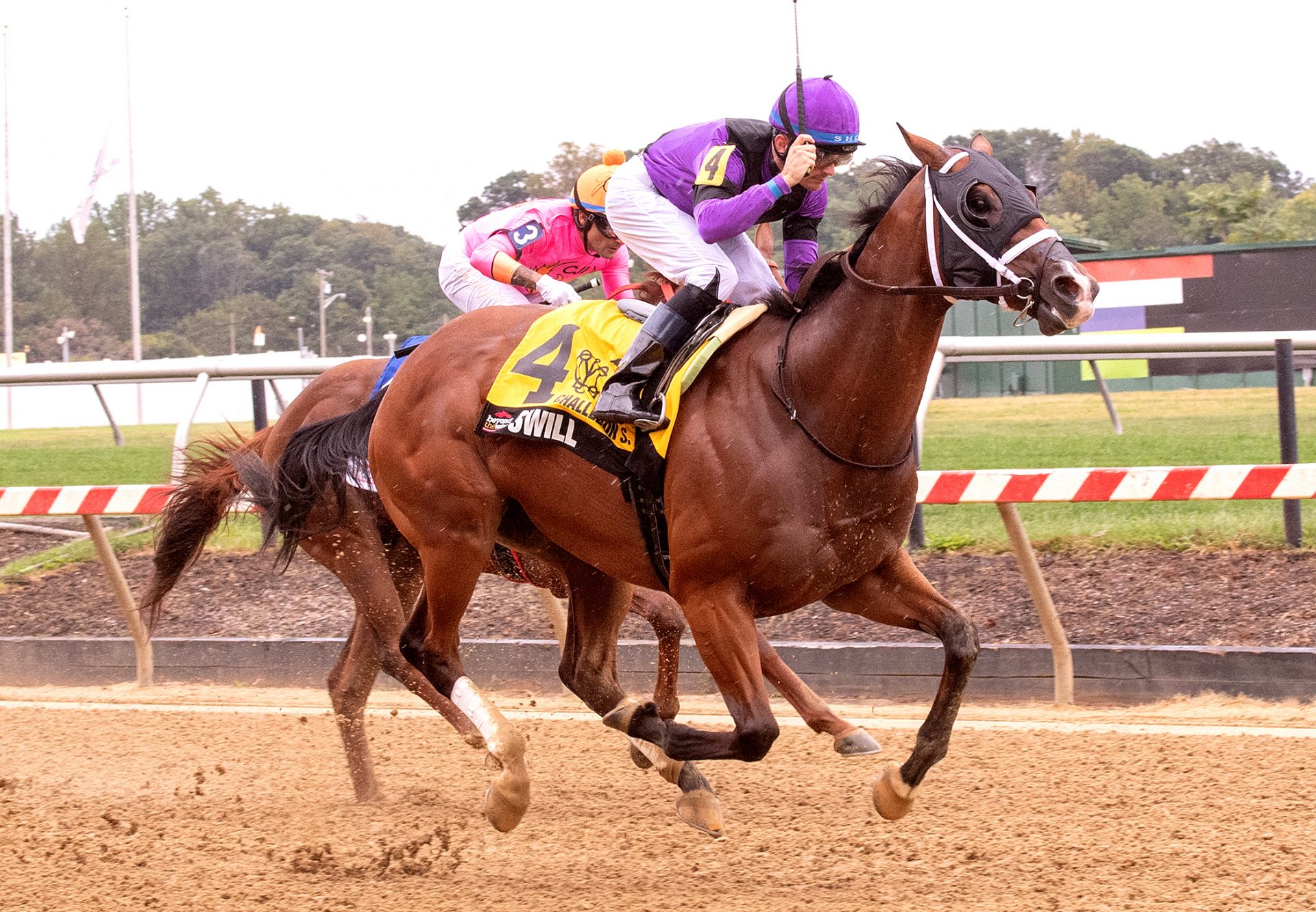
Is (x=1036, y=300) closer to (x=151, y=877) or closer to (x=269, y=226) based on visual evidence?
(x=151, y=877)

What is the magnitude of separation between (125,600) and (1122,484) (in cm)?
454

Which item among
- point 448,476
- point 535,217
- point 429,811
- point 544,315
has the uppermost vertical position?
point 535,217

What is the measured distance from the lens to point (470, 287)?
5527 mm

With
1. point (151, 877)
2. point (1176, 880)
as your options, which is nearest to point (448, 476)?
point (151, 877)

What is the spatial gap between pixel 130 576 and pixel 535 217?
154 inches

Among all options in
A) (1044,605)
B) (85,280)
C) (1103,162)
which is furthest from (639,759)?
(1103,162)

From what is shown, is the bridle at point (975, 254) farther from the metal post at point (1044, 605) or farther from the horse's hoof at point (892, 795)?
the metal post at point (1044, 605)

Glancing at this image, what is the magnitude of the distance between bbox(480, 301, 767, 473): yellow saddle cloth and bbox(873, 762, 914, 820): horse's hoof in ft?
3.51

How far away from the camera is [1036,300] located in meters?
3.17

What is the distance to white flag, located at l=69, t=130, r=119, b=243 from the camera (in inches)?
1334

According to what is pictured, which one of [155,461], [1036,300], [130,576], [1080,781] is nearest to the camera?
[1036,300]

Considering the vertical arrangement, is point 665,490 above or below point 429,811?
above

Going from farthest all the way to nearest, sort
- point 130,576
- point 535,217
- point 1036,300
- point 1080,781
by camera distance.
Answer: point 130,576 → point 535,217 → point 1080,781 → point 1036,300

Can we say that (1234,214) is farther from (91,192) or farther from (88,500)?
(88,500)
